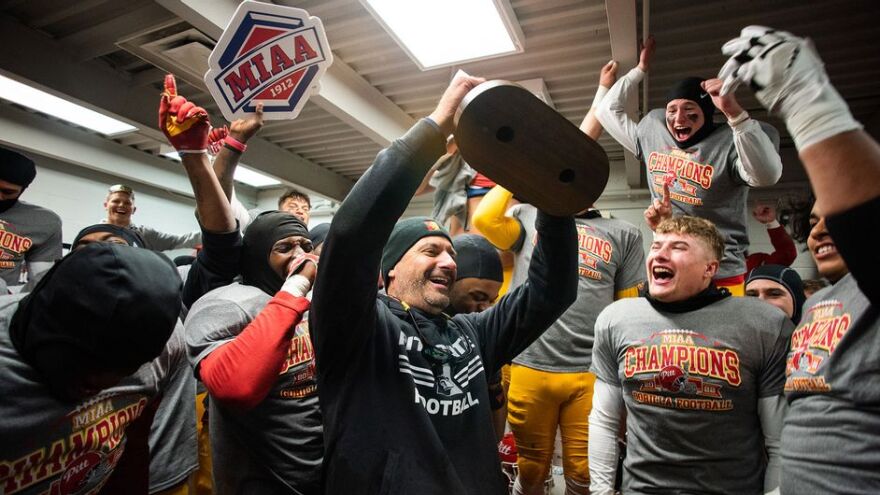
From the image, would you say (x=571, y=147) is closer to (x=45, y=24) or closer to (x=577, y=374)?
(x=577, y=374)

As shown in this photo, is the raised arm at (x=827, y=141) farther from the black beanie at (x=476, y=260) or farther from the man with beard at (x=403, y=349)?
the black beanie at (x=476, y=260)

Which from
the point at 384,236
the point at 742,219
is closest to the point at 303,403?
the point at 384,236

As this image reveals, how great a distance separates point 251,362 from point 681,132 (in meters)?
2.70

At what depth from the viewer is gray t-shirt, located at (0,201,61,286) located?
3146 mm

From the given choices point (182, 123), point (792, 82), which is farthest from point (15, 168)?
point (792, 82)

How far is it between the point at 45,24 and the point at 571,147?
5.65 m

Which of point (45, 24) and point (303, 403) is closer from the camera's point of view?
point (303, 403)

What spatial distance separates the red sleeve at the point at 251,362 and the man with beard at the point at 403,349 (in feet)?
0.74

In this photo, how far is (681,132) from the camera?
2.83 metres

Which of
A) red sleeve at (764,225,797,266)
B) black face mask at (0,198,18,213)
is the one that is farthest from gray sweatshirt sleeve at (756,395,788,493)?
black face mask at (0,198,18,213)

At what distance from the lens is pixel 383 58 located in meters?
4.76

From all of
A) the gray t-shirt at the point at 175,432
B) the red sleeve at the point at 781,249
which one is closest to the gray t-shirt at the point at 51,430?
the gray t-shirt at the point at 175,432

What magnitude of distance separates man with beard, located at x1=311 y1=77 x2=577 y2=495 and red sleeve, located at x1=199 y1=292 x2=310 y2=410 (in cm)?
22

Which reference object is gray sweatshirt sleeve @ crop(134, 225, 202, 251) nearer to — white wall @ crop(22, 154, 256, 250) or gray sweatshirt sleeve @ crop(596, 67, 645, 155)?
white wall @ crop(22, 154, 256, 250)
